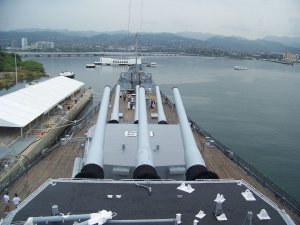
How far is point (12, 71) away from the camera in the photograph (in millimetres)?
75000

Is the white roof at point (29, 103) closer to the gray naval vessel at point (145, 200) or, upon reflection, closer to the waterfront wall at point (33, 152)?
the waterfront wall at point (33, 152)

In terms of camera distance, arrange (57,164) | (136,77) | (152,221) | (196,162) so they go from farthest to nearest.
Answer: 1. (136,77)
2. (57,164)
3. (196,162)
4. (152,221)

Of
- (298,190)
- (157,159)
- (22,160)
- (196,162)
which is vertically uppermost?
(196,162)

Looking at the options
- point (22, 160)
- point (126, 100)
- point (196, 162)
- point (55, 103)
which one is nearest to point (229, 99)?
point (126, 100)

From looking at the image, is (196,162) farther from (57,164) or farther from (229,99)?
(229,99)

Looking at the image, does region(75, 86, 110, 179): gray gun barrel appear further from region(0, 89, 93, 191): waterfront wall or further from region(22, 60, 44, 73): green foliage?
region(22, 60, 44, 73): green foliage

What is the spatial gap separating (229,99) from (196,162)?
143 feet

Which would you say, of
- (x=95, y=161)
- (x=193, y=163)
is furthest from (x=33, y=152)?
(x=193, y=163)

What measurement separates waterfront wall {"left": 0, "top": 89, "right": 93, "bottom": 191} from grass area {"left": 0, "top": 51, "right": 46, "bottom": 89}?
33099 millimetres

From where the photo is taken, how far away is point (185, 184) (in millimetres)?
9930

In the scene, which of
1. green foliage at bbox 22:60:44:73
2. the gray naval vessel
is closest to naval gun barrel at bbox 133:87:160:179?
the gray naval vessel

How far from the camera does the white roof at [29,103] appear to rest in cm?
2239

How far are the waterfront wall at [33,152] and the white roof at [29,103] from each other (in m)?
1.50

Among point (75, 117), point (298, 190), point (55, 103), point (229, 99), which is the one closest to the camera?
point (298, 190)
